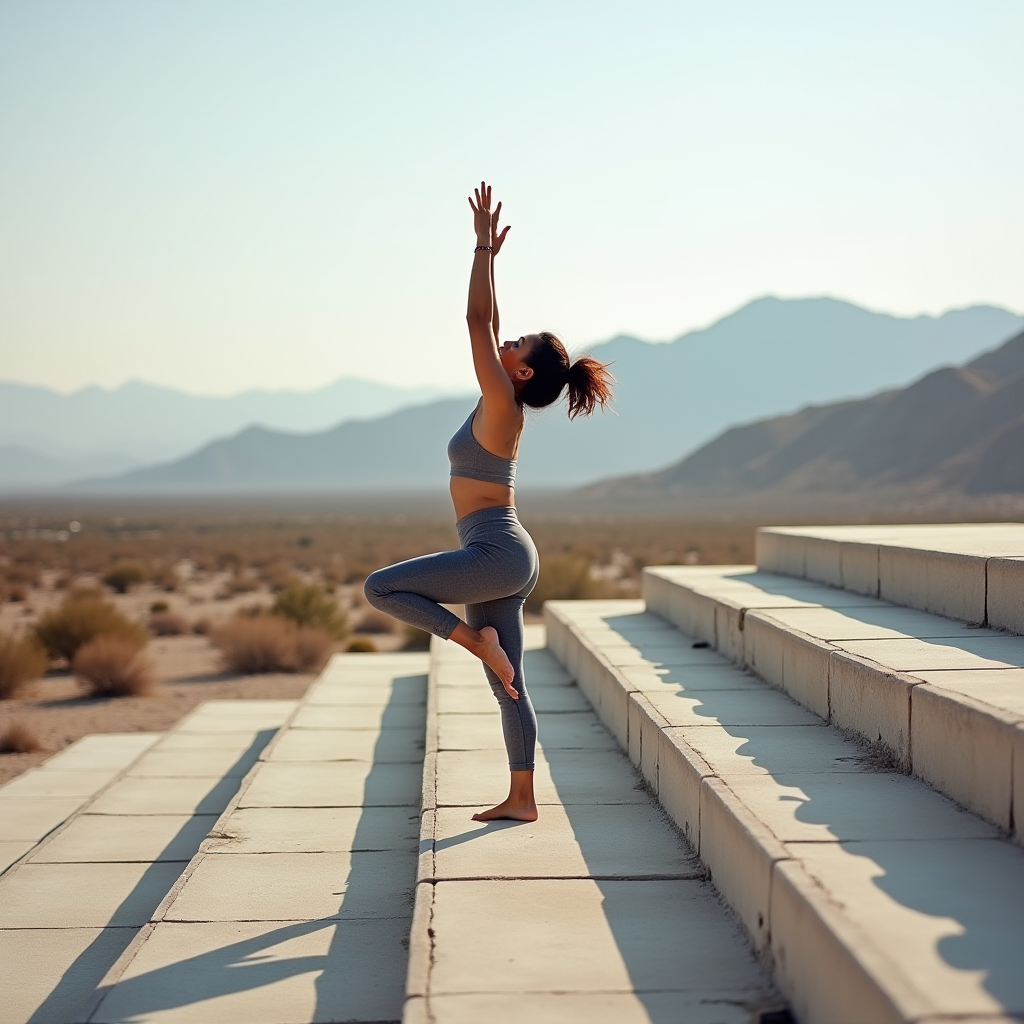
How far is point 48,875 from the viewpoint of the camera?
5293mm

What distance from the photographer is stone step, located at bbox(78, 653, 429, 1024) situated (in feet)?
11.3

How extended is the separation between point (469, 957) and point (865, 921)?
110 cm

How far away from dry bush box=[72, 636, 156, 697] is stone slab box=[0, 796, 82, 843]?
5.49m

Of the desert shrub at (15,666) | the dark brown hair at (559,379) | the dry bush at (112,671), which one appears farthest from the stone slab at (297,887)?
the desert shrub at (15,666)

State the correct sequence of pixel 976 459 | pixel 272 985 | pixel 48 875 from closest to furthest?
pixel 272 985 → pixel 48 875 → pixel 976 459

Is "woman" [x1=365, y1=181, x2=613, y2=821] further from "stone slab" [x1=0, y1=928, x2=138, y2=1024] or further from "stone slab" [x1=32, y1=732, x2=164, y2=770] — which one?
"stone slab" [x1=32, y1=732, x2=164, y2=770]

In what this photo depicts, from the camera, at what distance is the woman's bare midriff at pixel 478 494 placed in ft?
14.1

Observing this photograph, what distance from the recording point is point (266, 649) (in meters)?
14.6

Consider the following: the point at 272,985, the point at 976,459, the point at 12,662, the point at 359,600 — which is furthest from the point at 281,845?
the point at 976,459

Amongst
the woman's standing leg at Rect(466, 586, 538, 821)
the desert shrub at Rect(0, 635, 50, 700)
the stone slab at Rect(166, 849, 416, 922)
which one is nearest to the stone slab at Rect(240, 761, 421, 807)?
the stone slab at Rect(166, 849, 416, 922)

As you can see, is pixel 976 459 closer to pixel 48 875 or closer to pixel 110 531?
pixel 110 531

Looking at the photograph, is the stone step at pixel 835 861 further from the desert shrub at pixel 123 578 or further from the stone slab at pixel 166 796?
the desert shrub at pixel 123 578

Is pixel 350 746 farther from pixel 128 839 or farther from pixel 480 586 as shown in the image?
pixel 480 586

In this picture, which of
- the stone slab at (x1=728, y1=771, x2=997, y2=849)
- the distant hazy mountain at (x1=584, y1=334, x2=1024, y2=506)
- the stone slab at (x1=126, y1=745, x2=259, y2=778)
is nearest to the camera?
the stone slab at (x1=728, y1=771, x2=997, y2=849)
